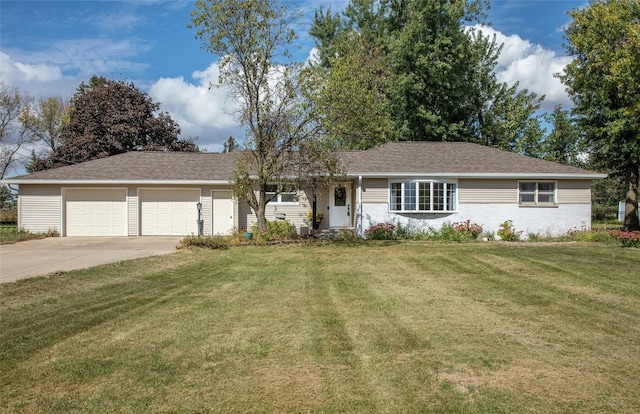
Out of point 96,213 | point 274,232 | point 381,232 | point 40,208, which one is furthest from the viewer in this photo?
point 96,213

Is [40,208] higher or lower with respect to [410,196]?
lower

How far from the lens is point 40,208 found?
20.5m

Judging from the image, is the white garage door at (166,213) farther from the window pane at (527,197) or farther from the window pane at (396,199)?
the window pane at (527,197)

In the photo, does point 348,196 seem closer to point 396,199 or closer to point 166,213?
point 396,199

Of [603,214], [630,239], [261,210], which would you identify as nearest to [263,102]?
[261,210]

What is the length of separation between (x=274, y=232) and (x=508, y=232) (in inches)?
373

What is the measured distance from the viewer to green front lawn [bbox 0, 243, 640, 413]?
434cm

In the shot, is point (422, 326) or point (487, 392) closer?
point (487, 392)

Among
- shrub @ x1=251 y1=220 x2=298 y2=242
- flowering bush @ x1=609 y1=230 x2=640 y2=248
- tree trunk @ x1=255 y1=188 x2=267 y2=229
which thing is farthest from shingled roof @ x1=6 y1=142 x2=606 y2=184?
flowering bush @ x1=609 y1=230 x2=640 y2=248

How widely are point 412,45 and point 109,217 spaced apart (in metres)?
18.8

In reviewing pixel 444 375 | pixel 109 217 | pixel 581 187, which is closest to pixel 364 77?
pixel 581 187

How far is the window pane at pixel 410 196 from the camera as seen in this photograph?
62.4 ft

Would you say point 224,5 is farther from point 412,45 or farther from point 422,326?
point 412,45

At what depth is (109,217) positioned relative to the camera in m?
20.7
